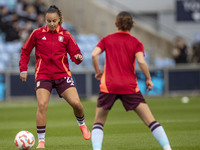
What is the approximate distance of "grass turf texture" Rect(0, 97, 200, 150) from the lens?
9.16 meters

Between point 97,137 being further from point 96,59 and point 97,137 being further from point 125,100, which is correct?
point 96,59

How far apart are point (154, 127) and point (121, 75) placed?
80 cm

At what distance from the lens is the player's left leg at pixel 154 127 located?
23.1 feet

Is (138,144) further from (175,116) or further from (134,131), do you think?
(175,116)

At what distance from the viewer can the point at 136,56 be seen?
23.8 ft

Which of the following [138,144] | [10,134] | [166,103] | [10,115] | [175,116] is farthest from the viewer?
[166,103]

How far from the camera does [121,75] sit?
23.7 ft

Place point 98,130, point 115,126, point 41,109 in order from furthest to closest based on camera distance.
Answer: point 115,126, point 41,109, point 98,130

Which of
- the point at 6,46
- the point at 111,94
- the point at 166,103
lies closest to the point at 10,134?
the point at 111,94

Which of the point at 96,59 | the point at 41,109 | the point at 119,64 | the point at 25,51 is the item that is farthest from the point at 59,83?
the point at 119,64

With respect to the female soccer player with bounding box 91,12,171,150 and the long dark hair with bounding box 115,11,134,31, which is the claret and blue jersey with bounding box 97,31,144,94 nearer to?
the female soccer player with bounding box 91,12,171,150

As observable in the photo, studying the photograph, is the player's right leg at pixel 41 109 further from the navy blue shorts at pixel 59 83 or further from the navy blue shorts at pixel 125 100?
the navy blue shorts at pixel 125 100

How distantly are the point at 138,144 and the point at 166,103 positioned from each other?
10.4 meters

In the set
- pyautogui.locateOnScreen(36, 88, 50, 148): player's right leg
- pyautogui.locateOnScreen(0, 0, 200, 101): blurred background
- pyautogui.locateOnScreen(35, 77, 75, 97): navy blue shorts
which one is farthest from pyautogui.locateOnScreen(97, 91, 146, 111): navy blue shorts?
pyautogui.locateOnScreen(0, 0, 200, 101): blurred background
